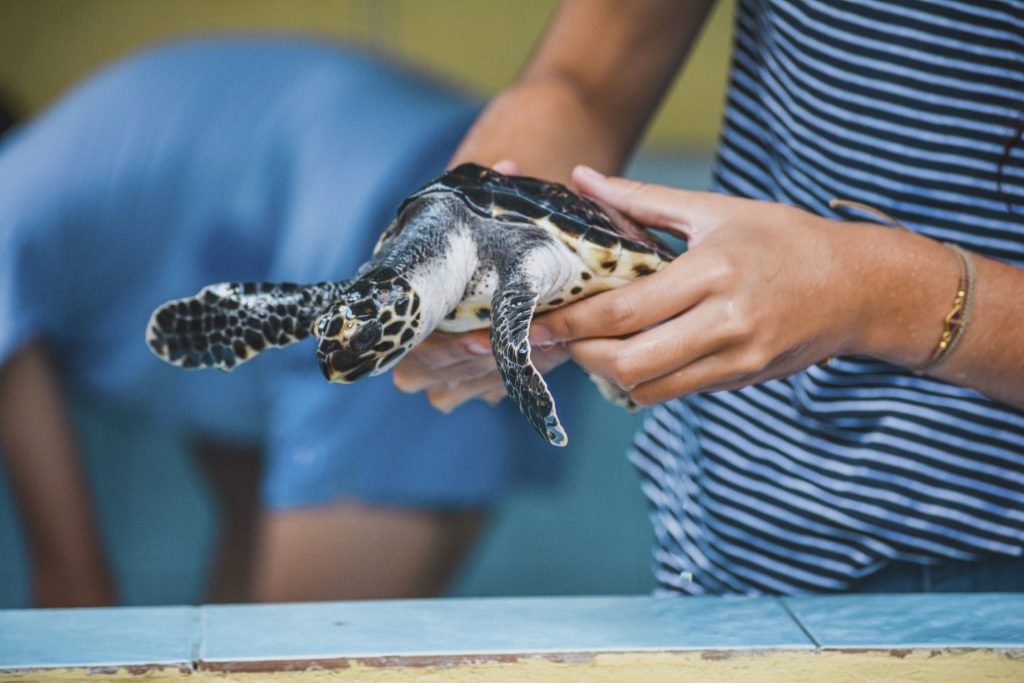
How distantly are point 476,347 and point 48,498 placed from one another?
1.14 m

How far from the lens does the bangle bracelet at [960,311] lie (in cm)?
71

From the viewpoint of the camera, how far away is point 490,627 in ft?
2.43

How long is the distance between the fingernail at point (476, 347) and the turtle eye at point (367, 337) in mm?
107

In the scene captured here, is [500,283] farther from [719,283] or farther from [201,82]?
[201,82]

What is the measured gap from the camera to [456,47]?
2.65 metres

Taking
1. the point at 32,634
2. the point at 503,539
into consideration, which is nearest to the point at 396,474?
the point at 32,634

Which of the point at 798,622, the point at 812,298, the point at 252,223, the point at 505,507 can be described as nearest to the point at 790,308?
the point at 812,298

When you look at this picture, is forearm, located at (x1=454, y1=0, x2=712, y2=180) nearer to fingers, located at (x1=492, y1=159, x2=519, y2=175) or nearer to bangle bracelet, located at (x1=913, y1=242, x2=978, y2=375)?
fingers, located at (x1=492, y1=159, x2=519, y2=175)

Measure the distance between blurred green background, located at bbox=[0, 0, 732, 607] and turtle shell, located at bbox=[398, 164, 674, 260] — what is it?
1.59 meters

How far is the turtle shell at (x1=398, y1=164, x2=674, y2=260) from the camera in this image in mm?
844

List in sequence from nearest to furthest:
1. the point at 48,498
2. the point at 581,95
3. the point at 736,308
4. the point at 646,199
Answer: the point at 736,308
the point at 646,199
the point at 581,95
the point at 48,498

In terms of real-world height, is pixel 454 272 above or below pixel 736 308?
below

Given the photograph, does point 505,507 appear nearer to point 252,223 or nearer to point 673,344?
point 252,223

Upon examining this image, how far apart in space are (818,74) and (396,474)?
0.96 metres
